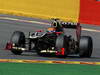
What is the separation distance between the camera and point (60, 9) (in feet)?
80.6

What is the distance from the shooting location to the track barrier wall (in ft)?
79.0

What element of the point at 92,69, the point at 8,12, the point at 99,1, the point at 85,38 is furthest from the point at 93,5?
the point at 92,69

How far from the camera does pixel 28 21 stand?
2333cm

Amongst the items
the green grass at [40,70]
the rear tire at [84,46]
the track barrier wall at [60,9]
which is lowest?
the green grass at [40,70]

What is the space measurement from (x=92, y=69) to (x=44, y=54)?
10.3ft

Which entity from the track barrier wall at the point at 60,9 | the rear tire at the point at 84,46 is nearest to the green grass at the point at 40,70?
the rear tire at the point at 84,46

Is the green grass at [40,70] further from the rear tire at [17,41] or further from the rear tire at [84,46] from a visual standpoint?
the rear tire at [84,46]

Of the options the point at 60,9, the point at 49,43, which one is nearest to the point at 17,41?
the point at 49,43

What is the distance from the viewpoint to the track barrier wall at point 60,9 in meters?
24.1

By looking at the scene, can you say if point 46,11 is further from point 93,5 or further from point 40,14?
point 93,5

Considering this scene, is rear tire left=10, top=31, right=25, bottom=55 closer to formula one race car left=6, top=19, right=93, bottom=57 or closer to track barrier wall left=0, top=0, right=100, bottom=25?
formula one race car left=6, top=19, right=93, bottom=57

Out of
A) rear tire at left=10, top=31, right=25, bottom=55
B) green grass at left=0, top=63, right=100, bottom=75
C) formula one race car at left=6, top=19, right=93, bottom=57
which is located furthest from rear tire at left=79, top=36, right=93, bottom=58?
green grass at left=0, top=63, right=100, bottom=75

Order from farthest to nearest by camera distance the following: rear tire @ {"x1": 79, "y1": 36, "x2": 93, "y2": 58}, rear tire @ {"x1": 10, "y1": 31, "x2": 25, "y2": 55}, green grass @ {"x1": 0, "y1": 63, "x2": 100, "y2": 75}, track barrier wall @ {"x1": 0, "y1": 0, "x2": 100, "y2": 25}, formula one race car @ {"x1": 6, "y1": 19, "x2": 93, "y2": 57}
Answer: track barrier wall @ {"x1": 0, "y1": 0, "x2": 100, "y2": 25} → rear tire @ {"x1": 79, "y1": 36, "x2": 93, "y2": 58} → rear tire @ {"x1": 10, "y1": 31, "x2": 25, "y2": 55} → formula one race car @ {"x1": 6, "y1": 19, "x2": 93, "y2": 57} → green grass @ {"x1": 0, "y1": 63, "x2": 100, "y2": 75}

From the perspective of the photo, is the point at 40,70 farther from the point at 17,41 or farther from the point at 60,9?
the point at 60,9
